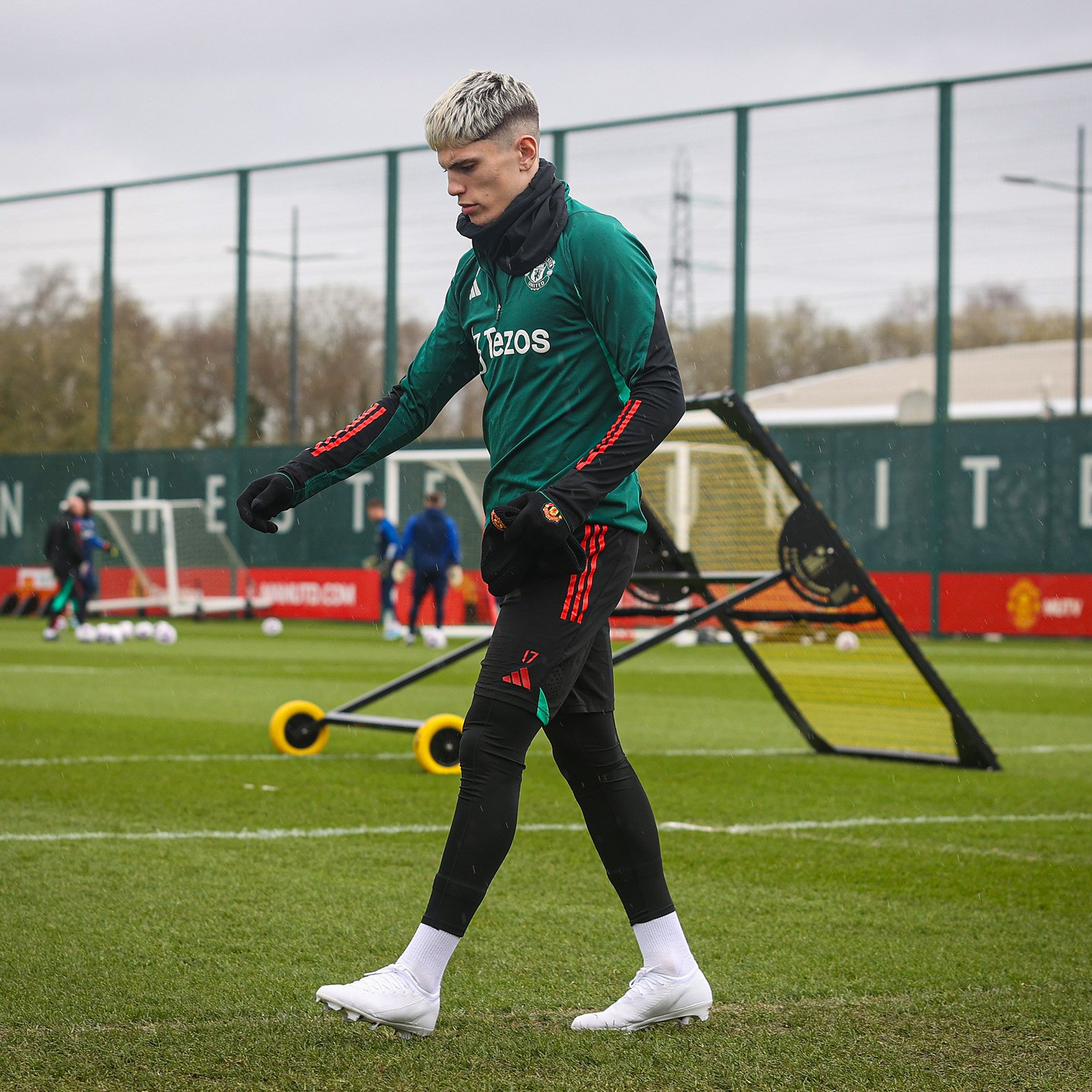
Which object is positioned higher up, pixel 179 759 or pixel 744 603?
pixel 744 603

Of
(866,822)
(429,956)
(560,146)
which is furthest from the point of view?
(560,146)

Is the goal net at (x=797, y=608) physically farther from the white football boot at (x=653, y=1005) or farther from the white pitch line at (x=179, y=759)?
the white football boot at (x=653, y=1005)

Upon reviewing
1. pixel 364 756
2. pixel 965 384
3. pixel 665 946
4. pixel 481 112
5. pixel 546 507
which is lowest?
pixel 364 756

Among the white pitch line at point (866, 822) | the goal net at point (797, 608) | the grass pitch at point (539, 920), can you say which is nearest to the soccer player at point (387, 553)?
the goal net at point (797, 608)

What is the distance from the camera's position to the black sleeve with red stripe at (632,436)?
3330 mm

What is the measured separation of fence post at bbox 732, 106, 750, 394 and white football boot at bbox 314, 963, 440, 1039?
23.1 m

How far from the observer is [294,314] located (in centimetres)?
3772

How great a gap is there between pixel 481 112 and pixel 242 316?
94.8ft

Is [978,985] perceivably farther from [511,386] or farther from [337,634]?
[337,634]

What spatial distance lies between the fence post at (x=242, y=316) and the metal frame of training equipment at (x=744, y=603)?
77.5 ft

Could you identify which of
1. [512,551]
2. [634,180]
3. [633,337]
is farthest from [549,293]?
[634,180]

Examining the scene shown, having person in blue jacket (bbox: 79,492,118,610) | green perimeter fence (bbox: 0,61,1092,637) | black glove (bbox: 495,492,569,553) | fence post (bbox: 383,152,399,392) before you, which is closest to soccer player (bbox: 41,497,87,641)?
person in blue jacket (bbox: 79,492,118,610)

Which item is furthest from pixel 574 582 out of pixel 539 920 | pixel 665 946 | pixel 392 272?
pixel 392 272

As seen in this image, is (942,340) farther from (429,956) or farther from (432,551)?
(429,956)
